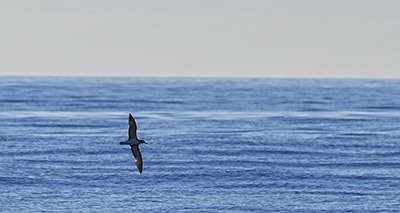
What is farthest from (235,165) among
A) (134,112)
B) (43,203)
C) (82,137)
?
(134,112)

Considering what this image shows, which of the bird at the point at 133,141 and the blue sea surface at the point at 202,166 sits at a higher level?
the bird at the point at 133,141

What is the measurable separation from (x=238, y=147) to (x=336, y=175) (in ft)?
Answer: 42.0

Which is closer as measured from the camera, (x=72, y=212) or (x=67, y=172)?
(x=72, y=212)

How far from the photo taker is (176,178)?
3712cm

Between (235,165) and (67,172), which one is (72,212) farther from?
(235,165)

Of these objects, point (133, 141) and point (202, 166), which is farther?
point (202, 166)

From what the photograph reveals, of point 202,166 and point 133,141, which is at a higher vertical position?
point 133,141

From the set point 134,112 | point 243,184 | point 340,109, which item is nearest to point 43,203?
point 243,184

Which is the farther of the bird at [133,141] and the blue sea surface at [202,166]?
the blue sea surface at [202,166]

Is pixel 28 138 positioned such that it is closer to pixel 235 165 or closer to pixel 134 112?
pixel 235 165

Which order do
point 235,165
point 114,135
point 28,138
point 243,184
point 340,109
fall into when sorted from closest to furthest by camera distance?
point 243,184 < point 235,165 < point 28,138 < point 114,135 < point 340,109

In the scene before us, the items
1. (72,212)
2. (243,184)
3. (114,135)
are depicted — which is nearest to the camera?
(72,212)

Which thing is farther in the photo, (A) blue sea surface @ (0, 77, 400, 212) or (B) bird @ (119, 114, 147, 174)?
(A) blue sea surface @ (0, 77, 400, 212)

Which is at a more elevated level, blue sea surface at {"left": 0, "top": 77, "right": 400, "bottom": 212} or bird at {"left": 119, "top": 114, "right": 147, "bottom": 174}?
bird at {"left": 119, "top": 114, "right": 147, "bottom": 174}
